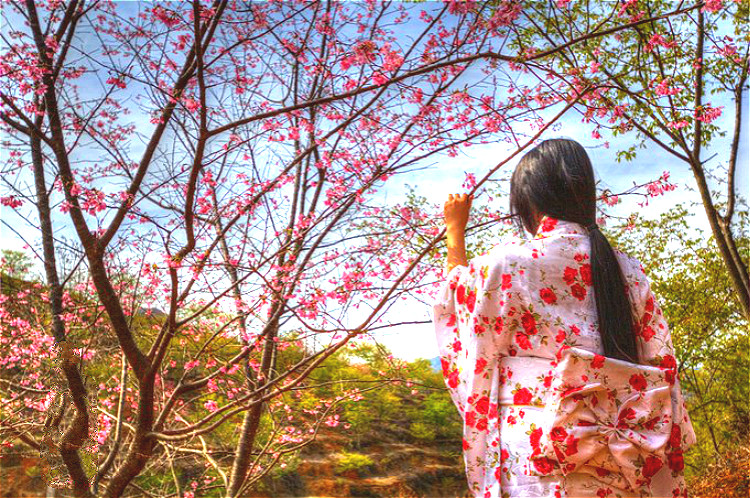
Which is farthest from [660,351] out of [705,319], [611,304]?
[705,319]

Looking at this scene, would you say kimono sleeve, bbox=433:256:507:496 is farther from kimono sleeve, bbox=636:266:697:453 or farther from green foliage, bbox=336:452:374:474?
green foliage, bbox=336:452:374:474

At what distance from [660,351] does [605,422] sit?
0.79ft

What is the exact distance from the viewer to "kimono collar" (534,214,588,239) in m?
1.51

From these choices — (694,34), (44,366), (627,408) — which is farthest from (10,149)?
(694,34)

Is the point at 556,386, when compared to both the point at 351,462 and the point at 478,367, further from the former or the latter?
the point at 351,462

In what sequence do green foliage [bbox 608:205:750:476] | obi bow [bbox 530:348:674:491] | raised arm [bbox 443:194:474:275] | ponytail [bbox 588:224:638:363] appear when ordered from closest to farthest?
obi bow [bbox 530:348:674:491] → ponytail [bbox 588:224:638:363] → raised arm [bbox 443:194:474:275] → green foliage [bbox 608:205:750:476]

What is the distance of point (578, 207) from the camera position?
153 cm

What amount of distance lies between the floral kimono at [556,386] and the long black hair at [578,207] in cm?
2

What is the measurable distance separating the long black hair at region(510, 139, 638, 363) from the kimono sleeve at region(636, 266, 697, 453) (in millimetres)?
40

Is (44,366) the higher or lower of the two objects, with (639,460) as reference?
higher

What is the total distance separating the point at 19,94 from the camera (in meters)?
2.97

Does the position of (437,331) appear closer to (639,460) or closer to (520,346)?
(520,346)

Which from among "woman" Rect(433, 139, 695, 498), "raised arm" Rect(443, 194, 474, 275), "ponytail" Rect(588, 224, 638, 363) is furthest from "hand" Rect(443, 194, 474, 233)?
"ponytail" Rect(588, 224, 638, 363)

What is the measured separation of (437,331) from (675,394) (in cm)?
58
